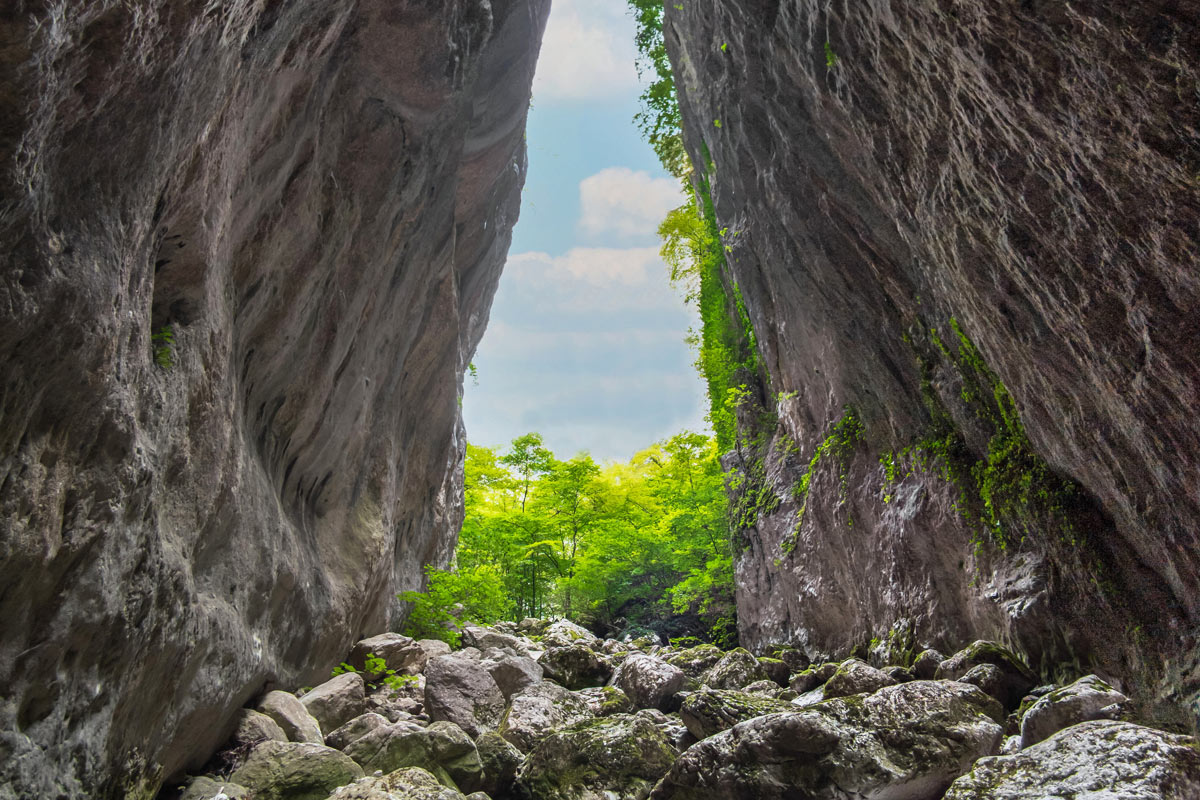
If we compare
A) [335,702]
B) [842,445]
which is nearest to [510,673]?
[335,702]

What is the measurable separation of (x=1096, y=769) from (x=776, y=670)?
7647mm

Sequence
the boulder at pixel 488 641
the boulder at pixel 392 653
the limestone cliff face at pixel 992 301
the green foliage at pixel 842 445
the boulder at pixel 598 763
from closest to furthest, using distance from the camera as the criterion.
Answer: the limestone cliff face at pixel 992 301, the boulder at pixel 598 763, the boulder at pixel 392 653, the green foliage at pixel 842 445, the boulder at pixel 488 641

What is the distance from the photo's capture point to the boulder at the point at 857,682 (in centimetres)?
745

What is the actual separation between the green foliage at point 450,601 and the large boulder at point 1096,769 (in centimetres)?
1006

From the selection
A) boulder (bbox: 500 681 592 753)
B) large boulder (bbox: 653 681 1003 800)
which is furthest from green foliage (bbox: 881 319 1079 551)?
boulder (bbox: 500 681 592 753)

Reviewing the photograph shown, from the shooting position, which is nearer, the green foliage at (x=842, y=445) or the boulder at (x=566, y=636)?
the green foliage at (x=842, y=445)

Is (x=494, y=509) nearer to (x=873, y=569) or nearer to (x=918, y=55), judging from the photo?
(x=873, y=569)

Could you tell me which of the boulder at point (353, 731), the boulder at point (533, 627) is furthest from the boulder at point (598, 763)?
the boulder at point (533, 627)

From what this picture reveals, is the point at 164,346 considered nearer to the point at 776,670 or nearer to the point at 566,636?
the point at 776,670

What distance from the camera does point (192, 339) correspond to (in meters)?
4.77

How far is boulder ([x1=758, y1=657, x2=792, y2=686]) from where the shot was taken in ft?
35.2

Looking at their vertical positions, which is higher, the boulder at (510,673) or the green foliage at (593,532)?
the green foliage at (593,532)

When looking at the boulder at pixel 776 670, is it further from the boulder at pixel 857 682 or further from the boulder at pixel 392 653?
the boulder at pixel 392 653

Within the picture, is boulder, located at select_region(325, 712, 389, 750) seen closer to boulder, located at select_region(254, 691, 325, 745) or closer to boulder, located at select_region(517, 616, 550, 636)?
boulder, located at select_region(254, 691, 325, 745)
